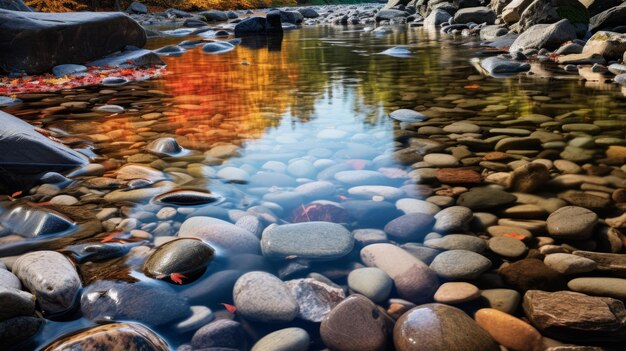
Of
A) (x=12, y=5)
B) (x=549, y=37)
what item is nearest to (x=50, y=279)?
(x=549, y=37)

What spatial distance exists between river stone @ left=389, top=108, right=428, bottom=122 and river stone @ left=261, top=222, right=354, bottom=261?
2328 millimetres

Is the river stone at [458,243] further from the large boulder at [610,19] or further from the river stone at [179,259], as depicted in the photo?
the large boulder at [610,19]

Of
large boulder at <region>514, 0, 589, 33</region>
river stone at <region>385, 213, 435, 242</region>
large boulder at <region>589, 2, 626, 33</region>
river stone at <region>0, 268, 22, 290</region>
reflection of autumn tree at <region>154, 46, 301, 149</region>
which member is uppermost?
large boulder at <region>514, 0, 589, 33</region>

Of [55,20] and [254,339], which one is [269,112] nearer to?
[254,339]

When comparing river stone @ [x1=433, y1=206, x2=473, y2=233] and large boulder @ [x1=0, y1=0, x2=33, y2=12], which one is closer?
river stone @ [x1=433, y1=206, x2=473, y2=233]

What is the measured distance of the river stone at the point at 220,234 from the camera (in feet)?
7.02

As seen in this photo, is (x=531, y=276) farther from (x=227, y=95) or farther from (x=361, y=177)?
(x=227, y=95)

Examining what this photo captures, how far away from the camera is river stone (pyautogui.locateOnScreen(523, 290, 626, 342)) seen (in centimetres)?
151

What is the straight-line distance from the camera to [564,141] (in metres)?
3.46

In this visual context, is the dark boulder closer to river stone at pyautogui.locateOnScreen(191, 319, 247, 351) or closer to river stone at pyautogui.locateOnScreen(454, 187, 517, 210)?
river stone at pyautogui.locateOnScreen(454, 187, 517, 210)

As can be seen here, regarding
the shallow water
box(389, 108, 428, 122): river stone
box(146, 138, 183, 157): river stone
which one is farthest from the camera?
box(389, 108, 428, 122): river stone

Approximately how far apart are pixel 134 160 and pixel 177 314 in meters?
1.97

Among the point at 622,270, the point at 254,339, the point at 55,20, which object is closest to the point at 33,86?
the point at 55,20

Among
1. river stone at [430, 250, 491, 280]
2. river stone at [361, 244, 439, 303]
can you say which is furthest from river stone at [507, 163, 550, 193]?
river stone at [361, 244, 439, 303]
